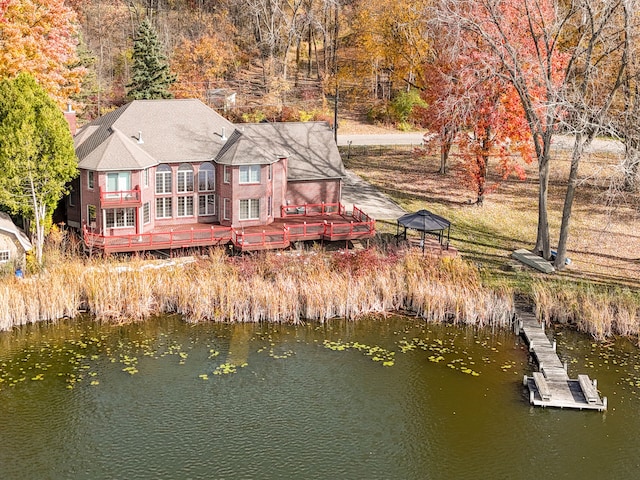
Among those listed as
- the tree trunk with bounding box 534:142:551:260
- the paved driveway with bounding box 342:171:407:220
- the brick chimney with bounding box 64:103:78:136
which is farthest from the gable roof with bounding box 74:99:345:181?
the tree trunk with bounding box 534:142:551:260

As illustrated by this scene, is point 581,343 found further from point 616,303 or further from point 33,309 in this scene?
point 33,309

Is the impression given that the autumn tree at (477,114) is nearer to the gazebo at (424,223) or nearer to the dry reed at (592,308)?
the gazebo at (424,223)

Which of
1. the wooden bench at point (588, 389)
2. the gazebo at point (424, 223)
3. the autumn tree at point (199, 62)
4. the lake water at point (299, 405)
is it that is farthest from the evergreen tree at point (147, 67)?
the wooden bench at point (588, 389)

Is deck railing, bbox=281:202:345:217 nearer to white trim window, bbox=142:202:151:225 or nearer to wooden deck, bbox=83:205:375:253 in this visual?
wooden deck, bbox=83:205:375:253

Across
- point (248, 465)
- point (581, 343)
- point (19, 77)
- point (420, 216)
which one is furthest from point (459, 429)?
point (19, 77)

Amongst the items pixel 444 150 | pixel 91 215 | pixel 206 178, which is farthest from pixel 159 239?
pixel 444 150
